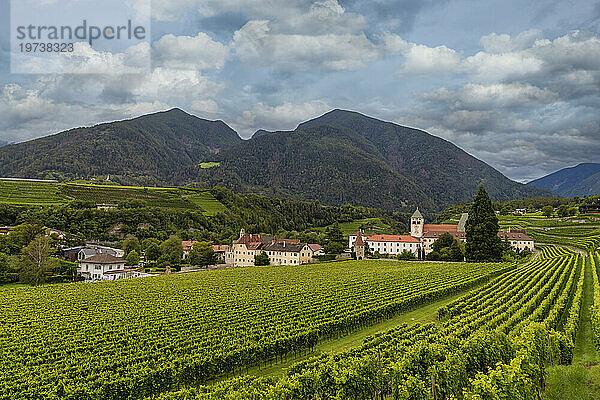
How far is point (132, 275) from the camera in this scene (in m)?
75.6

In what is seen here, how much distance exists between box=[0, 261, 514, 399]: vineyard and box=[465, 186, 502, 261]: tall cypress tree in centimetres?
2100

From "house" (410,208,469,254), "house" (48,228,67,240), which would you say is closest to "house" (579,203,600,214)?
"house" (410,208,469,254)

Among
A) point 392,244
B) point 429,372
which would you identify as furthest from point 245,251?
point 429,372

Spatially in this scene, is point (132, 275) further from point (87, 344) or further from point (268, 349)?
point (268, 349)

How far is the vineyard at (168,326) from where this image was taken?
19.9 m

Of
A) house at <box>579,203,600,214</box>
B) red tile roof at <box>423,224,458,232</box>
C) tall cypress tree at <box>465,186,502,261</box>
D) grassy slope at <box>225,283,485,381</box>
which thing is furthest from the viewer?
house at <box>579,203,600,214</box>

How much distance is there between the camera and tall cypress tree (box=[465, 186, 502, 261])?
70375 millimetres

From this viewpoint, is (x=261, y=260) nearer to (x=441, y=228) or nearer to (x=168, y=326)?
(x=441, y=228)

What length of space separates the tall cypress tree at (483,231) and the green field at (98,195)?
100457 mm

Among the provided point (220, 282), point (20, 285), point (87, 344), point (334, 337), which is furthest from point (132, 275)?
point (334, 337)

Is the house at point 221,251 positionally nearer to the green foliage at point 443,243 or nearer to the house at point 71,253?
the house at point 71,253

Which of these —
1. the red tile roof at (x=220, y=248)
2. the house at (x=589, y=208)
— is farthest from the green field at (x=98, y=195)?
the house at (x=589, y=208)

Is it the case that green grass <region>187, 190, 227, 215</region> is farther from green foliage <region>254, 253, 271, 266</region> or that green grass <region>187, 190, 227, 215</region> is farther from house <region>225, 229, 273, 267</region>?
green foliage <region>254, 253, 271, 266</region>

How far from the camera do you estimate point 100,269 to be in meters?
73.6
